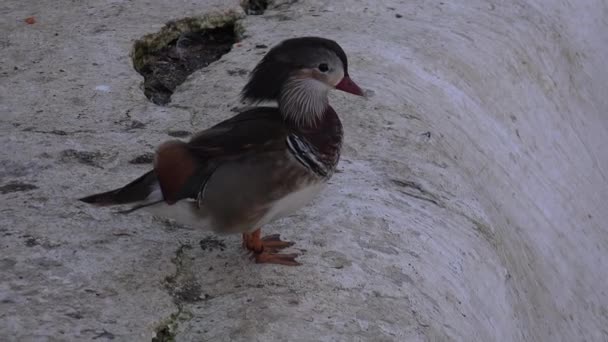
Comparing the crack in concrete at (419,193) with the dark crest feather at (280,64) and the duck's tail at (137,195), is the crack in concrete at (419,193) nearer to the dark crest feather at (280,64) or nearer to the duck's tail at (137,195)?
the dark crest feather at (280,64)

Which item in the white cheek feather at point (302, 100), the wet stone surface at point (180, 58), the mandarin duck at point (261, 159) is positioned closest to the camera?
the mandarin duck at point (261, 159)

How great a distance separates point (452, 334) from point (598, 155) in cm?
300

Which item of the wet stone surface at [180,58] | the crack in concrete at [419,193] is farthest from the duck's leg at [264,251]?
the wet stone surface at [180,58]

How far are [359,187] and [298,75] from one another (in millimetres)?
638

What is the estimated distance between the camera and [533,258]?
3.97 m

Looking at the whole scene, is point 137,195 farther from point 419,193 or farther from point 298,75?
point 419,193

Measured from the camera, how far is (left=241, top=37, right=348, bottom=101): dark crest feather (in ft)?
8.68

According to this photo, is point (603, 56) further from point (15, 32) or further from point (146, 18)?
point (15, 32)

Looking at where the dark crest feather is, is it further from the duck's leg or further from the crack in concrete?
the crack in concrete

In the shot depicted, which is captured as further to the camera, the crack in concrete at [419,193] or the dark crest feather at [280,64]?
the crack in concrete at [419,193]

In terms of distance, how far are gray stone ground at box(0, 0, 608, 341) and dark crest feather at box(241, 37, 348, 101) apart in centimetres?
50

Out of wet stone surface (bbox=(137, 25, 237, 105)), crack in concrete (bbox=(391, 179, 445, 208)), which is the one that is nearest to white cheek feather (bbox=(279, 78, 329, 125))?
crack in concrete (bbox=(391, 179, 445, 208))

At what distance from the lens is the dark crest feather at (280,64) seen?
2.64m

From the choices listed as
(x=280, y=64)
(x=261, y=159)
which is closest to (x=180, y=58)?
(x=280, y=64)
